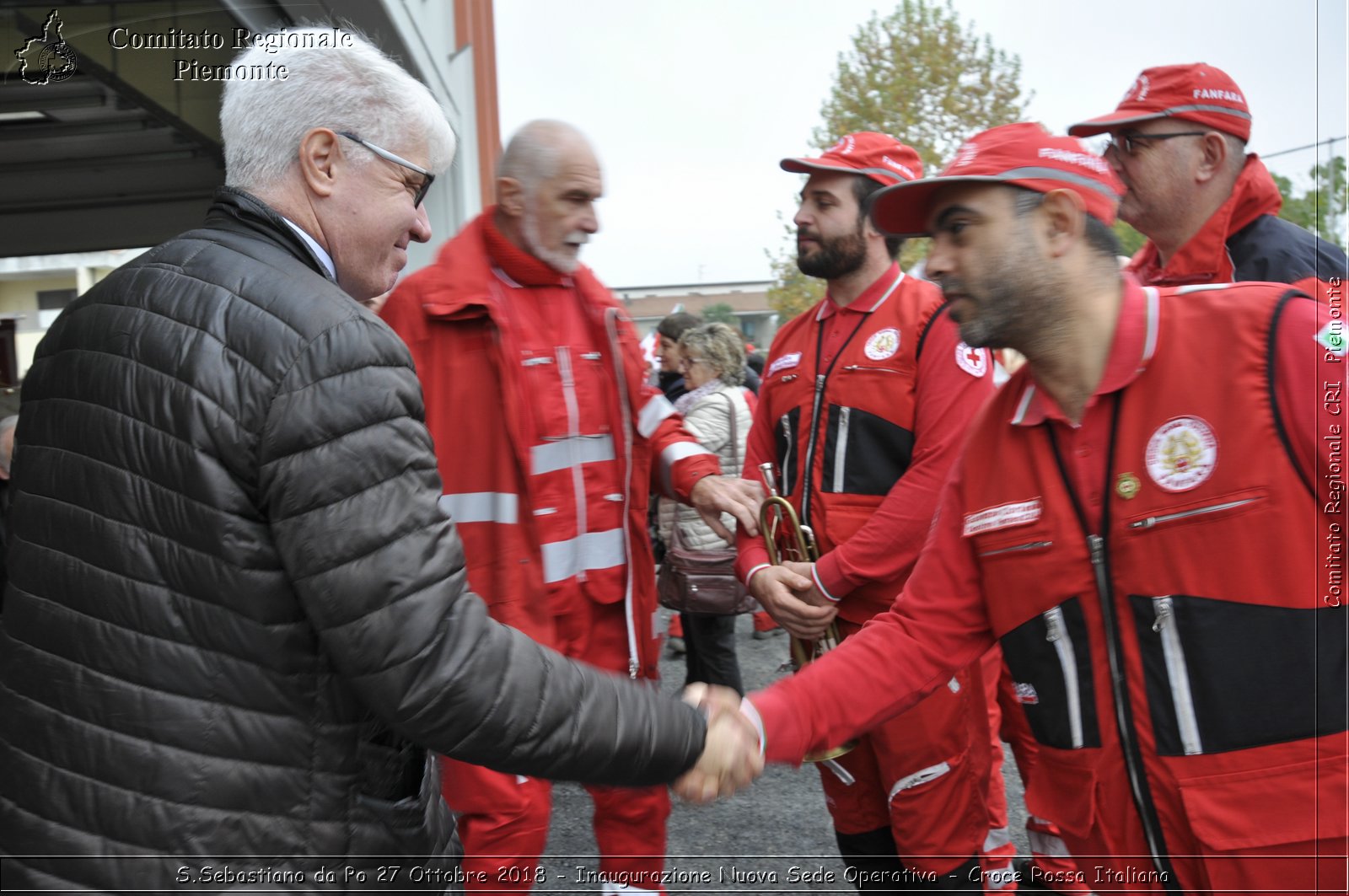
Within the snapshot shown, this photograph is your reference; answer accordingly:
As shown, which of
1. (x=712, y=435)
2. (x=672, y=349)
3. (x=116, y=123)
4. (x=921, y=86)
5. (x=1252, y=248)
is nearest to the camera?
(x=1252, y=248)

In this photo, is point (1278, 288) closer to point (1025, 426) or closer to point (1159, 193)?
point (1025, 426)

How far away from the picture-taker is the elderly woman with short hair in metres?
5.77

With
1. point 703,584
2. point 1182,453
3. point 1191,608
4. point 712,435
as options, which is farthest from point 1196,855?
point 712,435

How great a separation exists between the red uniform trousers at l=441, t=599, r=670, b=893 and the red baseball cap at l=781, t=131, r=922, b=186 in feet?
5.50

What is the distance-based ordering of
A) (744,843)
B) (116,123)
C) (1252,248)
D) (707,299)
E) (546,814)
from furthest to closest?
1. (707,299)
2. (116,123)
3. (744,843)
4. (546,814)
5. (1252,248)

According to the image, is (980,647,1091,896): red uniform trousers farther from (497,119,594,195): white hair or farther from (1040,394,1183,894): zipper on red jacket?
(497,119,594,195): white hair

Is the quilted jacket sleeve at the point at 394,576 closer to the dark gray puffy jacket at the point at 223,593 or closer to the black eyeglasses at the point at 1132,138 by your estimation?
the dark gray puffy jacket at the point at 223,593

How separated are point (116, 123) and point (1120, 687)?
805cm

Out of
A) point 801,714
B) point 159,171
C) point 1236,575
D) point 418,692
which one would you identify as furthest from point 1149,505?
point 159,171

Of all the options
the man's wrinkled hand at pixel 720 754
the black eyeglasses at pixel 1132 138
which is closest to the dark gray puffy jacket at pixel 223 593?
the man's wrinkled hand at pixel 720 754

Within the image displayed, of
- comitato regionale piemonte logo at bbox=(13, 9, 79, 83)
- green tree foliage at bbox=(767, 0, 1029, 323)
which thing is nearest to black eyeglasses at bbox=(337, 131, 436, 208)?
comitato regionale piemonte logo at bbox=(13, 9, 79, 83)

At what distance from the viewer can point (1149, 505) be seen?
1857 mm

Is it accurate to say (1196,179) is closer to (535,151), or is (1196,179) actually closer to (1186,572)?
(1186,572)

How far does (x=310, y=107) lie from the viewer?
1810mm
